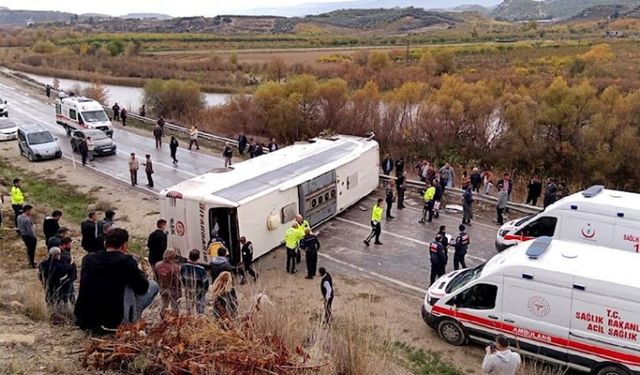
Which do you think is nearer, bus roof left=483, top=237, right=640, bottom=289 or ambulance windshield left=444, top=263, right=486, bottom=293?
bus roof left=483, top=237, right=640, bottom=289

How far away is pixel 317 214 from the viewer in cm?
1791

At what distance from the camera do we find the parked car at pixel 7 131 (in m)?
31.7

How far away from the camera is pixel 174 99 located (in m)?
44.1

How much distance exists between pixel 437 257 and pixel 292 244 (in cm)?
353

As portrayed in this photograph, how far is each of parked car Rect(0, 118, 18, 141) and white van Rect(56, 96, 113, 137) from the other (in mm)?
2686

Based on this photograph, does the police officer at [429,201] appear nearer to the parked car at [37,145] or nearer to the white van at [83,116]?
the parked car at [37,145]

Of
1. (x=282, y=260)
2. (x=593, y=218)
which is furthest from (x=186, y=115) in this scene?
(x=593, y=218)

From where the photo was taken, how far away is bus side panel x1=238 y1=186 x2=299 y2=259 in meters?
15.1

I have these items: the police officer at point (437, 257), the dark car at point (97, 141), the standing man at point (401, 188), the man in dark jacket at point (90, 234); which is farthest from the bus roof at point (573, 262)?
the dark car at point (97, 141)

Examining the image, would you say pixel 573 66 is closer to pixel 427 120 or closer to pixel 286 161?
pixel 427 120

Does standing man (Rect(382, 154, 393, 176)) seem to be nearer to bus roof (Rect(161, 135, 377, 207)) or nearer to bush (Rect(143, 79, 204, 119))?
bus roof (Rect(161, 135, 377, 207))

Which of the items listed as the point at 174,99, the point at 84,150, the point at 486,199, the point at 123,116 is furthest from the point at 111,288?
the point at 174,99

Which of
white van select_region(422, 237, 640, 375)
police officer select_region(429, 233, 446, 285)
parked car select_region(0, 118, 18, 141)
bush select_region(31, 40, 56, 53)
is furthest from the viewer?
bush select_region(31, 40, 56, 53)

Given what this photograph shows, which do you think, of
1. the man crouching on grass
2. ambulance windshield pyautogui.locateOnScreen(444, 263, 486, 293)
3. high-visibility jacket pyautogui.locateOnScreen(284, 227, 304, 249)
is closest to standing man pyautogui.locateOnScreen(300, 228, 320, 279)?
high-visibility jacket pyautogui.locateOnScreen(284, 227, 304, 249)
